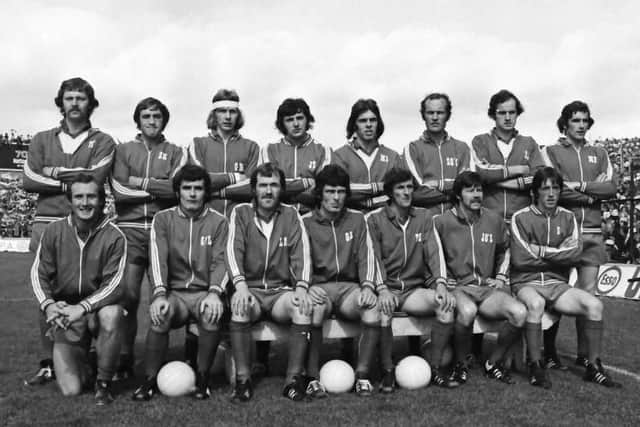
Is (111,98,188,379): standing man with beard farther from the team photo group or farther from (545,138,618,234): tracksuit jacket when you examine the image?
(545,138,618,234): tracksuit jacket

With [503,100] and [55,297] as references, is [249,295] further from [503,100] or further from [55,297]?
[503,100]

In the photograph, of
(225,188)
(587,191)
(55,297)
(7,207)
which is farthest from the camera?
(7,207)

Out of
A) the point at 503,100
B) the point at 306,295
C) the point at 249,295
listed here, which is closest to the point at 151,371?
the point at 249,295

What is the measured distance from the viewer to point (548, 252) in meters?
4.95

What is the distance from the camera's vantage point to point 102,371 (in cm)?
407

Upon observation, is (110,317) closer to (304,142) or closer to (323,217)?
(323,217)

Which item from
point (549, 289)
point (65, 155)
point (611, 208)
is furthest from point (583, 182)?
point (611, 208)

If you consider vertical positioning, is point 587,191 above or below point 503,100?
below

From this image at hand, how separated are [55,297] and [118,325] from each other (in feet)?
2.07

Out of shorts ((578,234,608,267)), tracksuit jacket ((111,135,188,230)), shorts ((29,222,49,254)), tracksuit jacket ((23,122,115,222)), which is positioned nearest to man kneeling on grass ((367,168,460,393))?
shorts ((578,234,608,267))

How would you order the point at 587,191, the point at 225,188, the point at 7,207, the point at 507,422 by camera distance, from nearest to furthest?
the point at 507,422, the point at 225,188, the point at 587,191, the point at 7,207

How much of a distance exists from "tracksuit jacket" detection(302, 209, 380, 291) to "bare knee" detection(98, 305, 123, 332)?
1.55 meters

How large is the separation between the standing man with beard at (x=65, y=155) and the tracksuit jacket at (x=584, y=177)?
414cm

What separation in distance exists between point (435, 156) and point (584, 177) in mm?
1471
